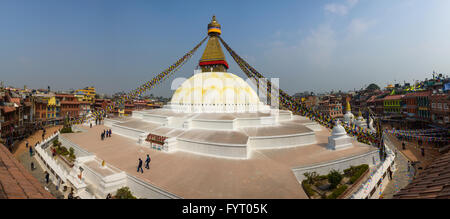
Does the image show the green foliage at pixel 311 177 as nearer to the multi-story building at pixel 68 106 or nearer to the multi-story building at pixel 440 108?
the multi-story building at pixel 440 108

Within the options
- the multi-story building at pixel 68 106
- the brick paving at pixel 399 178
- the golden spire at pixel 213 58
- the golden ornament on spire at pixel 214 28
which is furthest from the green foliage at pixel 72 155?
the multi-story building at pixel 68 106

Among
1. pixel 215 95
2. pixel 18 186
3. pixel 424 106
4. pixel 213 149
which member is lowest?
pixel 213 149

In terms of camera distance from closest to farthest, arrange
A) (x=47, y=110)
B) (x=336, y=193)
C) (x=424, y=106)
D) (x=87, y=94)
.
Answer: (x=336, y=193) → (x=424, y=106) → (x=47, y=110) → (x=87, y=94)


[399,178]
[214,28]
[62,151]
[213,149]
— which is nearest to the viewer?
[213,149]

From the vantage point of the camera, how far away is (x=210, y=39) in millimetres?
20219

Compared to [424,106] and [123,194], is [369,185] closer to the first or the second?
[123,194]

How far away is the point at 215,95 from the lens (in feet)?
54.9

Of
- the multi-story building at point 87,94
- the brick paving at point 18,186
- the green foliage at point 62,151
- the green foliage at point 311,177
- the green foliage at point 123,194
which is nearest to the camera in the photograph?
the brick paving at point 18,186

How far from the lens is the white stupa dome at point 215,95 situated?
16.7 metres

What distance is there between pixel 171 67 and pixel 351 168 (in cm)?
1734

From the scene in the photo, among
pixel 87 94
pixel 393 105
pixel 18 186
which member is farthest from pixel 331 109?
pixel 87 94
